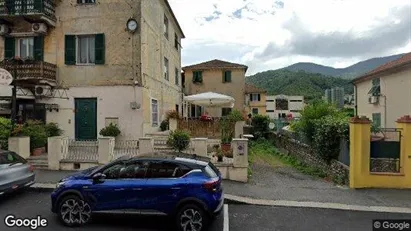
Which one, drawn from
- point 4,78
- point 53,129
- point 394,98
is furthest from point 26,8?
point 394,98

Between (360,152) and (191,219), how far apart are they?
6.82 meters

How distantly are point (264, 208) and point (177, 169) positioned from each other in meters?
3.07

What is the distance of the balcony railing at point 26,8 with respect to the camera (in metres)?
14.6

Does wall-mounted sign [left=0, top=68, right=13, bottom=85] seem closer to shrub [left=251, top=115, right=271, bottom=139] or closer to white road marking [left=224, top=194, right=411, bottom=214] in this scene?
white road marking [left=224, top=194, right=411, bottom=214]

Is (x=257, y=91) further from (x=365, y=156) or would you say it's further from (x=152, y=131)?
(x=365, y=156)

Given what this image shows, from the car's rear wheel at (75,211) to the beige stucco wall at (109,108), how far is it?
28.4ft

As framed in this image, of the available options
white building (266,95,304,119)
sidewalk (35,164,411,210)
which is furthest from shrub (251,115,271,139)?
white building (266,95,304,119)

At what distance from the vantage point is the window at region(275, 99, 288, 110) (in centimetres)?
7211

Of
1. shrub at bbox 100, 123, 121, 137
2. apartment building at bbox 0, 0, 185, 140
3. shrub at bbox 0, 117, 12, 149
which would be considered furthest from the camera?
apartment building at bbox 0, 0, 185, 140

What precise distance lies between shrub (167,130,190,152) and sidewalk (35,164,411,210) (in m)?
2.17

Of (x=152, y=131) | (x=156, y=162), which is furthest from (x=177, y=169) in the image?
(x=152, y=131)

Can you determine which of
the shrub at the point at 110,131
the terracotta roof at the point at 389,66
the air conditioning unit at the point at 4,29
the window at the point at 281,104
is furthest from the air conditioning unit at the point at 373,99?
the window at the point at 281,104

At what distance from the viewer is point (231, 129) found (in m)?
15.4

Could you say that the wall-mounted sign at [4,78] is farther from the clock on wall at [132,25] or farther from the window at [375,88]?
the window at [375,88]
